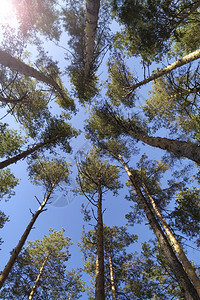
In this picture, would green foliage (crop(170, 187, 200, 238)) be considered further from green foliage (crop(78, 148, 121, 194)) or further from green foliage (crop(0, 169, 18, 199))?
green foliage (crop(0, 169, 18, 199))

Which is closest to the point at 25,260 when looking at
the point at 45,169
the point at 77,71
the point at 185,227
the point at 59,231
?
the point at 59,231

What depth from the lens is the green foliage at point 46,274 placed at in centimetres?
719

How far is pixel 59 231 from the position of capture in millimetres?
10109

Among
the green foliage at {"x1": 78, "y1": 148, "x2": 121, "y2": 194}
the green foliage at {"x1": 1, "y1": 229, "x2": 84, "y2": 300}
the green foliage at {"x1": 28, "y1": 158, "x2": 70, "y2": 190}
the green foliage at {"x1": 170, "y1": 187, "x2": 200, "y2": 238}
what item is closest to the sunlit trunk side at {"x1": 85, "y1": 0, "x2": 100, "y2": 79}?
the green foliage at {"x1": 78, "y1": 148, "x2": 121, "y2": 194}

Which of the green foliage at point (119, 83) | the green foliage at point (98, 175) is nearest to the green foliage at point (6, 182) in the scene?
the green foliage at point (98, 175)

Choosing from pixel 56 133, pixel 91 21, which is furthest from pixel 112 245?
pixel 91 21

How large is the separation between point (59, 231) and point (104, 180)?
208 inches

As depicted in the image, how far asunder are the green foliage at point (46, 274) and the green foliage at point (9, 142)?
19.1 ft

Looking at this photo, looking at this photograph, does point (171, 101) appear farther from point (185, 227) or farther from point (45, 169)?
point (45, 169)

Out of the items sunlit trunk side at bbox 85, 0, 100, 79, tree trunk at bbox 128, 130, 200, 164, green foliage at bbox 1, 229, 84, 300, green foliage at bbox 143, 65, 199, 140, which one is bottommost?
green foliage at bbox 1, 229, 84, 300

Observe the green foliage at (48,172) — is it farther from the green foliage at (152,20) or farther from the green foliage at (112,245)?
the green foliage at (152,20)

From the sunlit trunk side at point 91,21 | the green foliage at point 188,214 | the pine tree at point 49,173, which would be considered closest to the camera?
the sunlit trunk side at point 91,21

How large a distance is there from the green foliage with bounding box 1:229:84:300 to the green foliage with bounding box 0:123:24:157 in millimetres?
5814

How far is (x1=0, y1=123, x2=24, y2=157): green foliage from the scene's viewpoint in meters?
8.05
